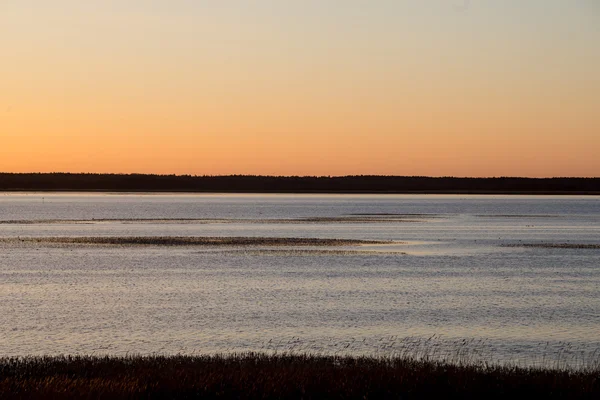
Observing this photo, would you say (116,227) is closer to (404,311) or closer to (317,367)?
(404,311)

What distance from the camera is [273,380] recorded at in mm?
16281

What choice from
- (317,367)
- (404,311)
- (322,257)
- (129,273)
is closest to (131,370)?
(317,367)

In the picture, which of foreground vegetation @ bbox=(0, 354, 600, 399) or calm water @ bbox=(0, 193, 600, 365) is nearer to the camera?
foreground vegetation @ bbox=(0, 354, 600, 399)

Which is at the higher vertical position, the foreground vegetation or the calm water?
the foreground vegetation

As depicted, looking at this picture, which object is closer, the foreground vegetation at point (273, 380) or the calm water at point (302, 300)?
the foreground vegetation at point (273, 380)

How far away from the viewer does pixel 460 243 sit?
6931cm

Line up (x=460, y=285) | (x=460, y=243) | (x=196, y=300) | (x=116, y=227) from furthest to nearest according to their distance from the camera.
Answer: (x=116, y=227), (x=460, y=243), (x=460, y=285), (x=196, y=300)

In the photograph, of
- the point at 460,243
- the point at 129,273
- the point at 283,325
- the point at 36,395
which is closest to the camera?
the point at 36,395

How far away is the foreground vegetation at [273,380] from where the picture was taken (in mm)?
15242

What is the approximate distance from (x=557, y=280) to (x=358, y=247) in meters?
23.3

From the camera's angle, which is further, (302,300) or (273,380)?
(302,300)

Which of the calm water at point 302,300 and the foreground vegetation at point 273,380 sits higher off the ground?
the foreground vegetation at point 273,380

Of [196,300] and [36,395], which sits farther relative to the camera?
[196,300]

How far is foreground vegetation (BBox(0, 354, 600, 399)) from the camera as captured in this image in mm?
15242
